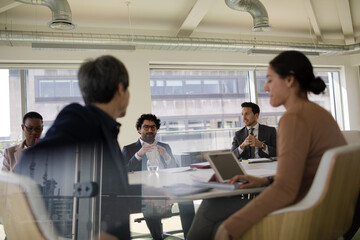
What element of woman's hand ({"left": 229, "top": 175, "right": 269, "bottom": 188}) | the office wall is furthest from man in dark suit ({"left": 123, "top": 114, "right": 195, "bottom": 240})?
the office wall

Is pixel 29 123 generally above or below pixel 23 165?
above

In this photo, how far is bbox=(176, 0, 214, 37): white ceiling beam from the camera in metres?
5.34

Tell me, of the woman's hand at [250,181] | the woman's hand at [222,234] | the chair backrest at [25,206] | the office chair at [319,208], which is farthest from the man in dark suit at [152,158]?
the chair backrest at [25,206]

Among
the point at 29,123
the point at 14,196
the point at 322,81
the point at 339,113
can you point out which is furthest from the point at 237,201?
the point at 339,113

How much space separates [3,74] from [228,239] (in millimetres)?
5758

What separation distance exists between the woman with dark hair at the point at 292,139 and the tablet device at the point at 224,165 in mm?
205

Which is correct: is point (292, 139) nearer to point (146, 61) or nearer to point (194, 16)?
point (194, 16)

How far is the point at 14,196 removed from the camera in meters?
0.90

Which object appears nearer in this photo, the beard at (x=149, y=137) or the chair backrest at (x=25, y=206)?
the chair backrest at (x=25, y=206)

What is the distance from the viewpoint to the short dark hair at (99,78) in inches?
47.9

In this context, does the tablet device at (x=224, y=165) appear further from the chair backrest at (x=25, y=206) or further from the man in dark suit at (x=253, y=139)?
the man in dark suit at (x=253, y=139)

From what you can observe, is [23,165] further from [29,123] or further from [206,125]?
[206,125]

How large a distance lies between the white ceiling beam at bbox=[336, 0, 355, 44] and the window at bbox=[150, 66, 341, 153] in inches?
68.3

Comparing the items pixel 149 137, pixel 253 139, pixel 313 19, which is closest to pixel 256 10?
pixel 313 19
